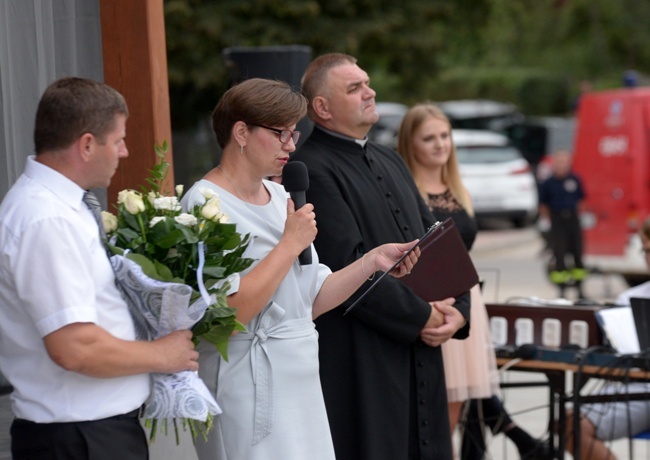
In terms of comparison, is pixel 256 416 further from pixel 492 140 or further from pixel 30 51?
pixel 492 140

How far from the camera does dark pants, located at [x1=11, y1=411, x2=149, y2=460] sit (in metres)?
2.60

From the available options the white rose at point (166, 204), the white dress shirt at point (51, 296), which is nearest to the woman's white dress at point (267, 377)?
the white rose at point (166, 204)

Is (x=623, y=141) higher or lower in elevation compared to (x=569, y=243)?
higher

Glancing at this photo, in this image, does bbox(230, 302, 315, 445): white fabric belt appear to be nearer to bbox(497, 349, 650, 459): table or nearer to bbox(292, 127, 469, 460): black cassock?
bbox(292, 127, 469, 460): black cassock

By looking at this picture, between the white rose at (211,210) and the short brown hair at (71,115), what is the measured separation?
34 centimetres

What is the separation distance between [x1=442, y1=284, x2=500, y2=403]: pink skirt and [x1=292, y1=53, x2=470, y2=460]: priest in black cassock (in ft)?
2.17

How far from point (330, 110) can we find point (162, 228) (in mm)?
1599

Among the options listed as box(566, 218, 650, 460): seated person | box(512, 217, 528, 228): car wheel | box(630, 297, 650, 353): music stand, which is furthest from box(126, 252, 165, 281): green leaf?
box(512, 217, 528, 228): car wheel

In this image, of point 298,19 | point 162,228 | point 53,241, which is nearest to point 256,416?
point 162,228

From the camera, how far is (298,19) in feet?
43.2

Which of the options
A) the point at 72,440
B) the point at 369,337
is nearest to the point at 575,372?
the point at 369,337

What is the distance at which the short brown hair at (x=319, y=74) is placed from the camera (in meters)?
4.25

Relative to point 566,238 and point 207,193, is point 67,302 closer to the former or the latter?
point 207,193

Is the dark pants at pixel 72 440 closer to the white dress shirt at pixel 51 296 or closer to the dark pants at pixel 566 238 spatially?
the white dress shirt at pixel 51 296
